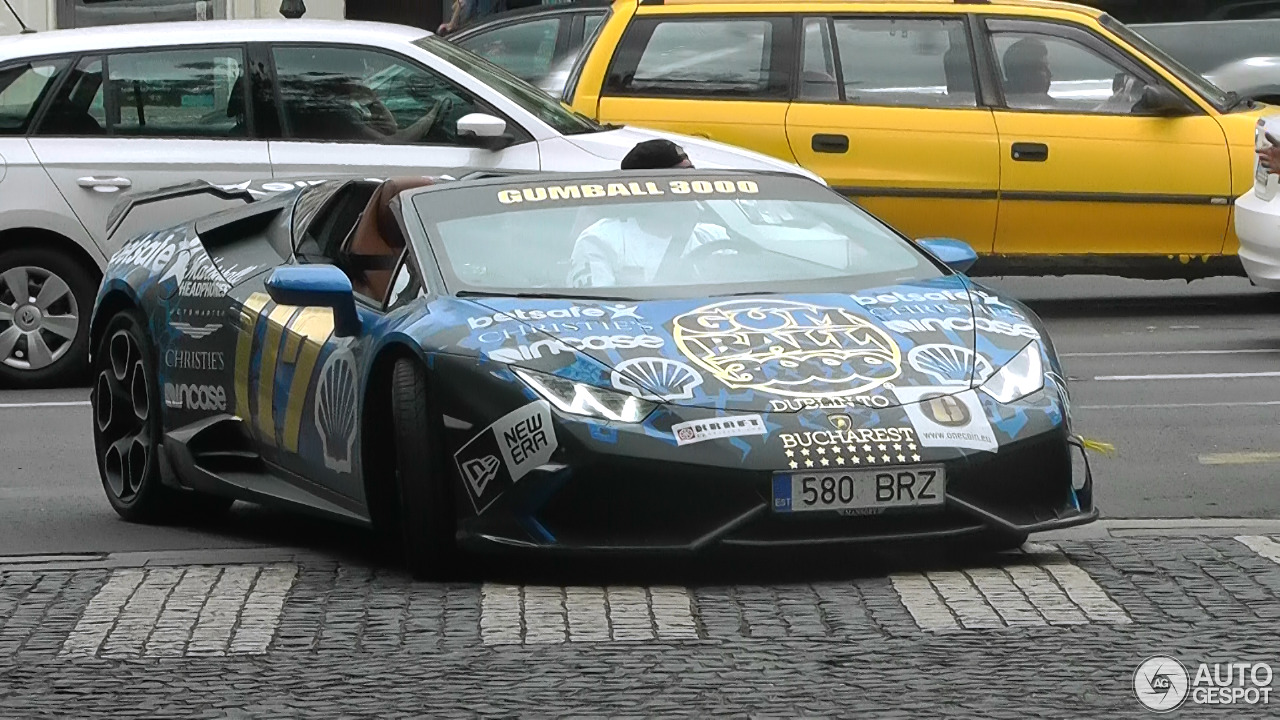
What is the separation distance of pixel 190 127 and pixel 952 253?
571 cm

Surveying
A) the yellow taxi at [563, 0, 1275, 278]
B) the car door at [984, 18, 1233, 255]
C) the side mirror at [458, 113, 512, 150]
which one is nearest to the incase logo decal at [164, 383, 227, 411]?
the side mirror at [458, 113, 512, 150]

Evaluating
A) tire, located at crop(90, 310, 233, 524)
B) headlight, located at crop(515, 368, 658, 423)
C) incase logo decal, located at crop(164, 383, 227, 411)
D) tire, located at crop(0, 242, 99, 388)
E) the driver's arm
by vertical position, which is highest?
the driver's arm

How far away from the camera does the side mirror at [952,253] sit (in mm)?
7824

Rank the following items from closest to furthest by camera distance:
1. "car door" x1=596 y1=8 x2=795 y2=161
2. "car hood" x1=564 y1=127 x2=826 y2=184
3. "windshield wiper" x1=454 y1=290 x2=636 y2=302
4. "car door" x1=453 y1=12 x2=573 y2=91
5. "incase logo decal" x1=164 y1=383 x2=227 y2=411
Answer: "windshield wiper" x1=454 y1=290 x2=636 y2=302
"incase logo decal" x1=164 y1=383 x2=227 y2=411
"car hood" x1=564 y1=127 x2=826 y2=184
"car door" x1=596 y1=8 x2=795 y2=161
"car door" x1=453 y1=12 x2=573 y2=91

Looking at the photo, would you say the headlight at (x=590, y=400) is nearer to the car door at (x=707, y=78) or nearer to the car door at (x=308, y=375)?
the car door at (x=308, y=375)

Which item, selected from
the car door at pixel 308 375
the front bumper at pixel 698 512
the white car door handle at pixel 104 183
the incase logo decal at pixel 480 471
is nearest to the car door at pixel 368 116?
the white car door handle at pixel 104 183

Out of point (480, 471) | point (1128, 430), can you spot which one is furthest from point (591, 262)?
point (1128, 430)

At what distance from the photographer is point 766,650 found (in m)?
5.75

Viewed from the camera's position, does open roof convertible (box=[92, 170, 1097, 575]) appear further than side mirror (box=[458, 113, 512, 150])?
No

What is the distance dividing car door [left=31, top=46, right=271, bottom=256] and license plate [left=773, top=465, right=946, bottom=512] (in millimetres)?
6456

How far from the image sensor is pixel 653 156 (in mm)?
9414

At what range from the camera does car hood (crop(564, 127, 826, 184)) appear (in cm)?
1203

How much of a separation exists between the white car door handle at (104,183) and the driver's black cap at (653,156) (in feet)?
12.5

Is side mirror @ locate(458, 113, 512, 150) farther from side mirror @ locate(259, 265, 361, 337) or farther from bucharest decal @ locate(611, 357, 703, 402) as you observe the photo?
bucharest decal @ locate(611, 357, 703, 402)
